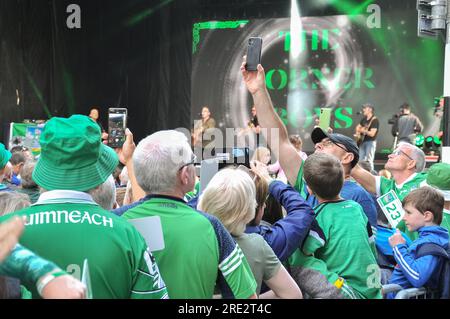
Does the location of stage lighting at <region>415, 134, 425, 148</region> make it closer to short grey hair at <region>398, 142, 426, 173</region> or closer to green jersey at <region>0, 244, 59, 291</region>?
short grey hair at <region>398, 142, 426, 173</region>

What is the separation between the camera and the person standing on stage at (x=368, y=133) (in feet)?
43.1

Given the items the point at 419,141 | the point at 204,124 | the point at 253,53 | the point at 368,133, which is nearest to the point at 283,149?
the point at 253,53

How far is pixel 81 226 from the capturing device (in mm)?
1597

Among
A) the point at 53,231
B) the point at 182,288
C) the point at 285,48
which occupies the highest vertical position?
the point at 285,48

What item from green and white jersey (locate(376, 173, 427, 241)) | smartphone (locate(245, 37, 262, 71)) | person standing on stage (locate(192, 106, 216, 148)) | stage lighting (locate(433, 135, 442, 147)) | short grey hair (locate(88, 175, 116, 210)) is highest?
smartphone (locate(245, 37, 262, 71))

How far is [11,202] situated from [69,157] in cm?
94

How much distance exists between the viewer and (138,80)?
14.9 m

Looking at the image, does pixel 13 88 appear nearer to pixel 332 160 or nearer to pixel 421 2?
pixel 421 2

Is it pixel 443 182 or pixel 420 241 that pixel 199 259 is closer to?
pixel 420 241

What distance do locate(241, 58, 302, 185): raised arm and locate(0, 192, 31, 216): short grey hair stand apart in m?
1.10

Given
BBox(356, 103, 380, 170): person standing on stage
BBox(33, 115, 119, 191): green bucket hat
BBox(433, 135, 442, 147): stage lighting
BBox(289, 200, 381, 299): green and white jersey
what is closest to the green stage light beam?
BBox(356, 103, 380, 170): person standing on stage

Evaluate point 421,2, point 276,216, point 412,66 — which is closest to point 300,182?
point 276,216

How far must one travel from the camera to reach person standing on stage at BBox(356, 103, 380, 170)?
13148 mm
